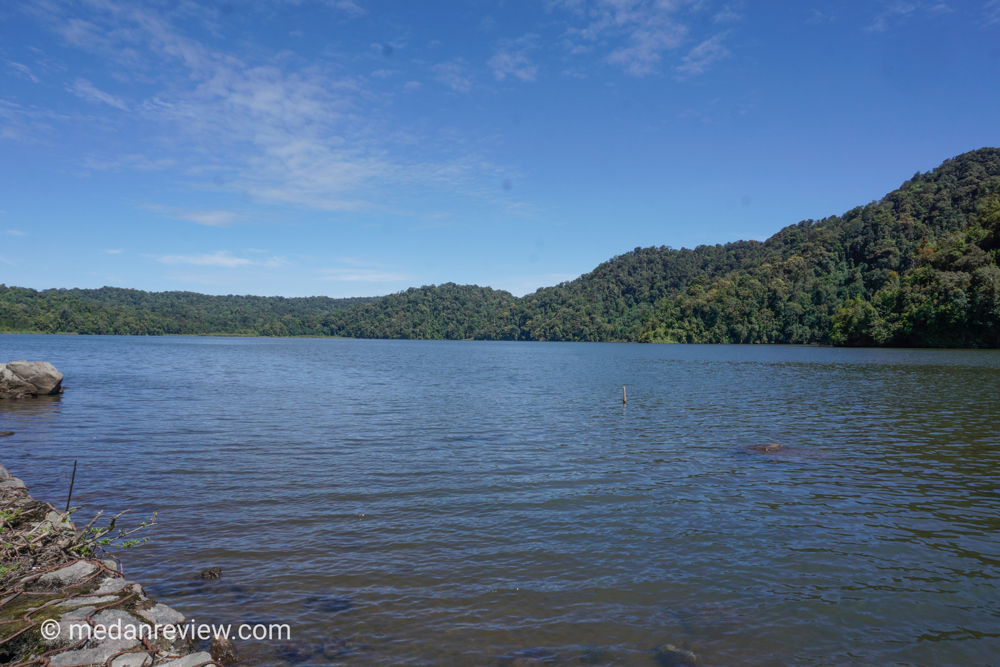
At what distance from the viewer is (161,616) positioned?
20.9 ft

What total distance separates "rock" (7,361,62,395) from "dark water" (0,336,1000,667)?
24.0ft

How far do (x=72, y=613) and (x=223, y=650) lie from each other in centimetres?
174

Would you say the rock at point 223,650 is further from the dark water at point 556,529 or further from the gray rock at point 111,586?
the gray rock at point 111,586

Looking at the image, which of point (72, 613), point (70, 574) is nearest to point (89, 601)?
point (72, 613)

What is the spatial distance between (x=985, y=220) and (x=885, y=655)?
446 feet

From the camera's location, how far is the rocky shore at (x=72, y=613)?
5.36m

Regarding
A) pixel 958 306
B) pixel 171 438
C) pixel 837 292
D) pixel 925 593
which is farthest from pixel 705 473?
pixel 837 292

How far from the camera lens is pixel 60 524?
841 cm

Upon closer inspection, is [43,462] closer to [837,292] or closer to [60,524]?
[60,524]

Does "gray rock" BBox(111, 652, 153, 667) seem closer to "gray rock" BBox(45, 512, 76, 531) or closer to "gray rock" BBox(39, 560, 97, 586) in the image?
"gray rock" BBox(39, 560, 97, 586)

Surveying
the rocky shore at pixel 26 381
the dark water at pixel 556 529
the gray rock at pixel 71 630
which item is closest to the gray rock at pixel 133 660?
the gray rock at pixel 71 630

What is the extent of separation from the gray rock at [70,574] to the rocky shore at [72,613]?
0.04ft

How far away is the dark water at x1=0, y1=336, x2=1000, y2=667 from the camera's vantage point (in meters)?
7.52

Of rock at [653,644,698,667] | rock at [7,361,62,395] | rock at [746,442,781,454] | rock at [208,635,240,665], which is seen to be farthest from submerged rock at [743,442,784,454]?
rock at [7,361,62,395]
